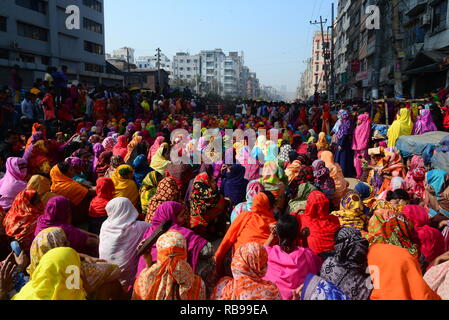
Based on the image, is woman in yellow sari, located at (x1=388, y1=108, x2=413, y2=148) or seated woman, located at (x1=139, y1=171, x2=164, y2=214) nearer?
seated woman, located at (x1=139, y1=171, x2=164, y2=214)

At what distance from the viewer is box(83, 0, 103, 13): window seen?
33119 millimetres

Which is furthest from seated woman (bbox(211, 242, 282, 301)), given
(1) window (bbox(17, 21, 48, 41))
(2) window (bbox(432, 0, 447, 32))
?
(1) window (bbox(17, 21, 48, 41))

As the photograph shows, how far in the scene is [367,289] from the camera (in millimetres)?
→ 2277

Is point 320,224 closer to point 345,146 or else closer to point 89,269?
point 89,269

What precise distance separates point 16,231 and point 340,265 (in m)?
3.16

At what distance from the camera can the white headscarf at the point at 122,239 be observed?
10.5 ft

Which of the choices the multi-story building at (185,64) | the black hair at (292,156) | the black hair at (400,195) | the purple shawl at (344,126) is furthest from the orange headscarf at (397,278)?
the multi-story building at (185,64)

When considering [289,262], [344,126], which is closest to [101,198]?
[289,262]

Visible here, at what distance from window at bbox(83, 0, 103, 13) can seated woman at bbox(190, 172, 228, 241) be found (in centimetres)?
3413

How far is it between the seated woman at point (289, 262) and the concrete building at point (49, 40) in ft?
58.9

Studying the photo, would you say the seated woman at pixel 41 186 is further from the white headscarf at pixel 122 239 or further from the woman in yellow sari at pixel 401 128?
the woman in yellow sari at pixel 401 128

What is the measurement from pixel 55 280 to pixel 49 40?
97.6 feet

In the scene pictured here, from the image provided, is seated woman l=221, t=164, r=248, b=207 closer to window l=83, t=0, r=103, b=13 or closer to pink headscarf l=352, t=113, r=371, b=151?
pink headscarf l=352, t=113, r=371, b=151

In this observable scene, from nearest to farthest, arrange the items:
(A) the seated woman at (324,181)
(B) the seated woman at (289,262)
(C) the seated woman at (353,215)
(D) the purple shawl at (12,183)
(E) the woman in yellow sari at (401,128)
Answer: (B) the seated woman at (289,262)
(C) the seated woman at (353,215)
(D) the purple shawl at (12,183)
(A) the seated woman at (324,181)
(E) the woman in yellow sari at (401,128)
